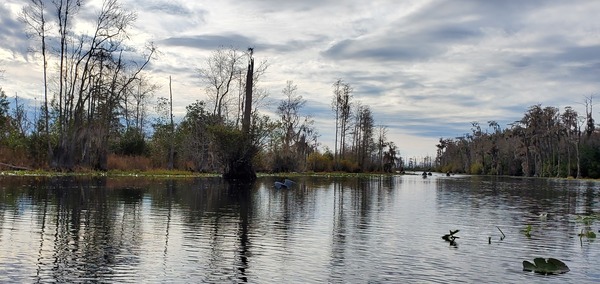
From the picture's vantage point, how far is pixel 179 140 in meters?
63.1

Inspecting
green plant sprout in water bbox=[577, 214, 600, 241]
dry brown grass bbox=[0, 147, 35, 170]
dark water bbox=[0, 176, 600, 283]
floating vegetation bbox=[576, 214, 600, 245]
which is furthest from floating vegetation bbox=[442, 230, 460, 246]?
dry brown grass bbox=[0, 147, 35, 170]

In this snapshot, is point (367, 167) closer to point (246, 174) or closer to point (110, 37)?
point (246, 174)

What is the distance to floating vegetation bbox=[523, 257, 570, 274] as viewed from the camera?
38.6 feet

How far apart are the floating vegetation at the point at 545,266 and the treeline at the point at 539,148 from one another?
9898 centimetres

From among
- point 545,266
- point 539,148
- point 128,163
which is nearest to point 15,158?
point 128,163

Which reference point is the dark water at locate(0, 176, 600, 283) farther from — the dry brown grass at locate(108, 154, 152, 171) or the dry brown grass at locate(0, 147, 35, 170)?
the dry brown grass at locate(108, 154, 152, 171)

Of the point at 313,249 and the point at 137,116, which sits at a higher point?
the point at 137,116

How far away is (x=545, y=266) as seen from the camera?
464 inches

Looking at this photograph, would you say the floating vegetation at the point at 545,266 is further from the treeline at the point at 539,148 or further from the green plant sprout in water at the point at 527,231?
the treeline at the point at 539,148

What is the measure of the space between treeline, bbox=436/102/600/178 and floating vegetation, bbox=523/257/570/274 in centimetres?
9898

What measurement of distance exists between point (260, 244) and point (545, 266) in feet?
21.3

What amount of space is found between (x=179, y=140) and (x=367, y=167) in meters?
43.0

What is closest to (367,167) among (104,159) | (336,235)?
(104,159)

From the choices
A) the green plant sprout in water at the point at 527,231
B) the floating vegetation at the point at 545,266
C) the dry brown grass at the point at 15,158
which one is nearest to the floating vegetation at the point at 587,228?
the green plant sprout in water at the point at 527,231
